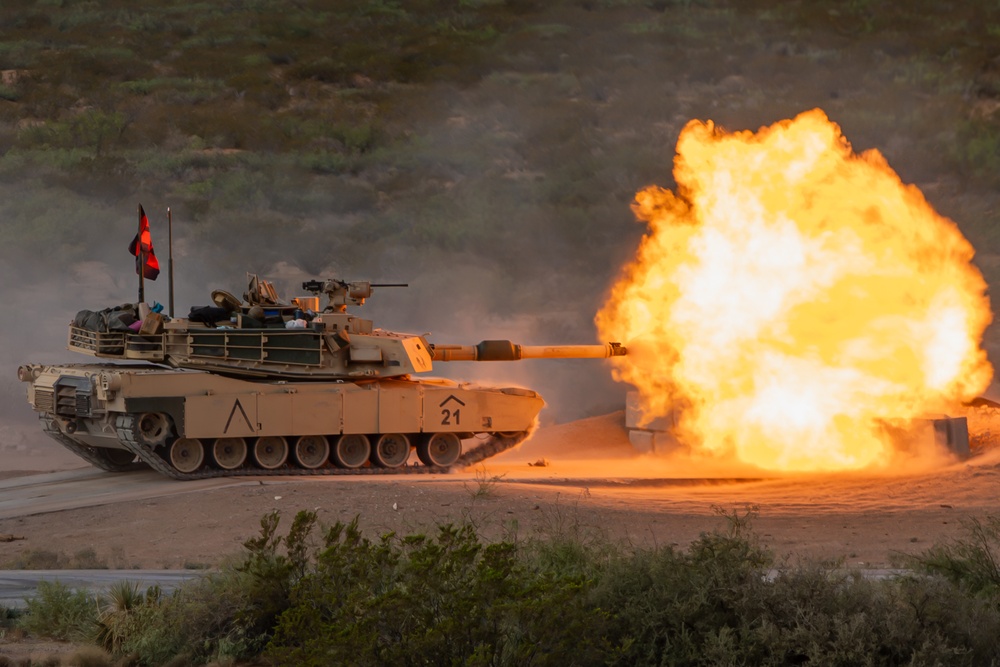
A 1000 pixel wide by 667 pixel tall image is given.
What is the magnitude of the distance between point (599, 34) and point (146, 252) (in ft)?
110

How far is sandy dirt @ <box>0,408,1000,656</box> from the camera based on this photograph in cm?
1652

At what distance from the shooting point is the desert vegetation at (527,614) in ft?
27.9

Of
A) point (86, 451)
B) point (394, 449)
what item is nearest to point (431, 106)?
point (86, 451)

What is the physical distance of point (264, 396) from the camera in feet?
68.7

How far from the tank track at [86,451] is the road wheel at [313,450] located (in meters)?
3.15

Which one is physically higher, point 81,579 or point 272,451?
point 272,451

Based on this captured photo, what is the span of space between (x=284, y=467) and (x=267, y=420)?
931 mm

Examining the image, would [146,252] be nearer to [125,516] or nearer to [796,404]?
[125,516]

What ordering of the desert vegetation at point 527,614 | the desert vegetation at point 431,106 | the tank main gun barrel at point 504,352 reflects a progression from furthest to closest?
Answer: the desert vegetation at point 431,106
the tank main gun barrel at point 504,352
the desert vegetation at point 527,614

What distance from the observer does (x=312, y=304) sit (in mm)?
22984

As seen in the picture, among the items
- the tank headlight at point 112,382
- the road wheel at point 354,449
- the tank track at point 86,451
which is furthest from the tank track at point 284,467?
the tank track at point 86,451

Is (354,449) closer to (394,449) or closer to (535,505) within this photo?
(394,449)

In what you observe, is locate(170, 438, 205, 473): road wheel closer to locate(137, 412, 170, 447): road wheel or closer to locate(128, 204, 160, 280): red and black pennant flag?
locate(137, 412, 170, 447): road wheel

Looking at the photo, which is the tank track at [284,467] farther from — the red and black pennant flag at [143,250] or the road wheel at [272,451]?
the red and black pennant flag at [143,250]
